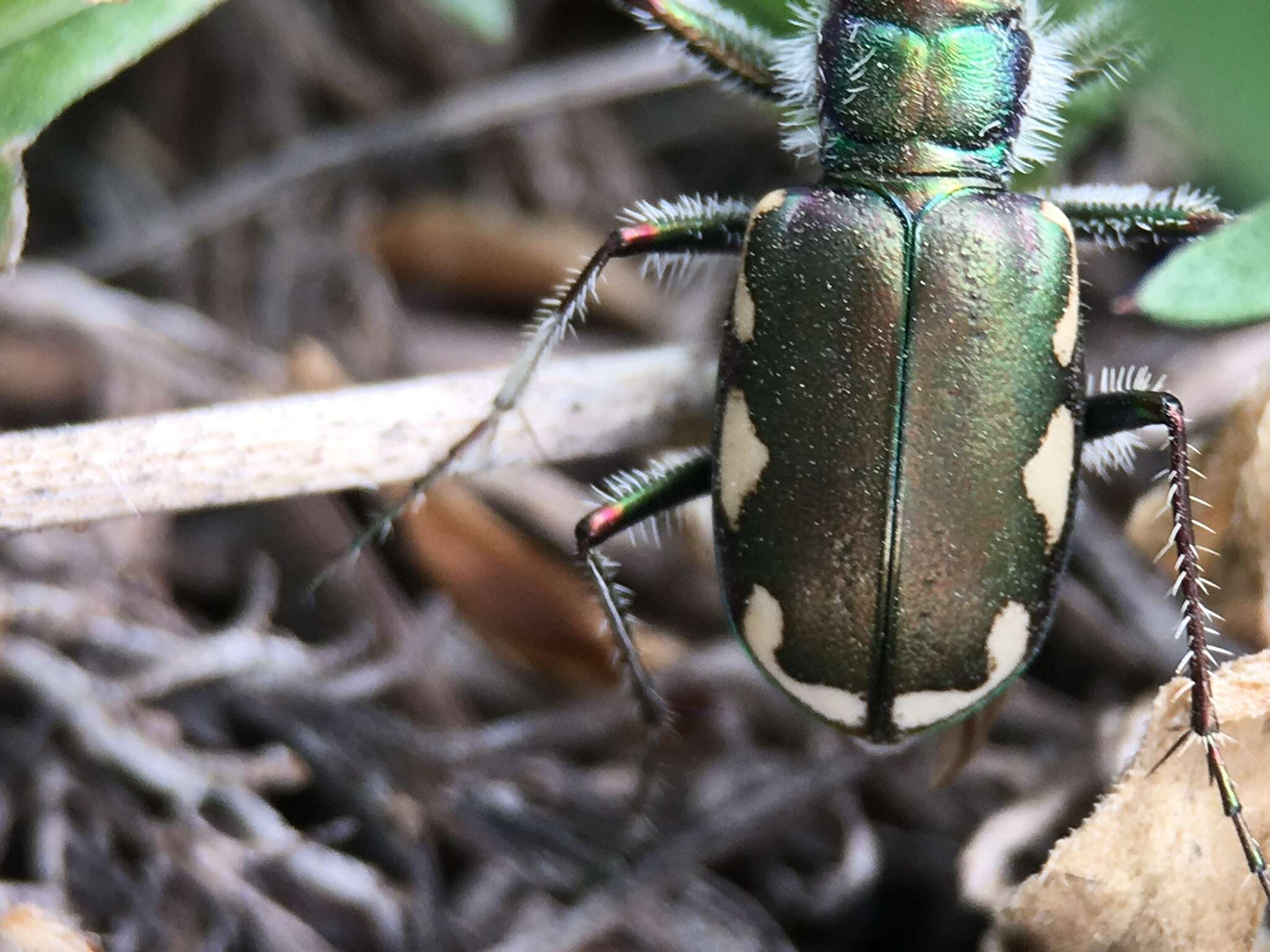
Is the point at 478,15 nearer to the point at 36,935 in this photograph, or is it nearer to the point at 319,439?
the point at 319,439

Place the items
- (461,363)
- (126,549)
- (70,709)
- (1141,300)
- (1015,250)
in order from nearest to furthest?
(1141,300) < (1015,250) < (70,709) < (126,549) < (461,363)

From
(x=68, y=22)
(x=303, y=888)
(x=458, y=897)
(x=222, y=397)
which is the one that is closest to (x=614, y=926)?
(x=458, y=897)

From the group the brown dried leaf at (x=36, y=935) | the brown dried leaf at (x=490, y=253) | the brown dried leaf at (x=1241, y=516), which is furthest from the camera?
the brown dried leaf at (x=490, y=253)

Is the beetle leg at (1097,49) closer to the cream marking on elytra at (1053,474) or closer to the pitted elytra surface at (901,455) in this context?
the pitted elytra surface at (901,455)

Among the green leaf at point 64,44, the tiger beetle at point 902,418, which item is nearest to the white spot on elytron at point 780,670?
the tiger beetle at point 902,418

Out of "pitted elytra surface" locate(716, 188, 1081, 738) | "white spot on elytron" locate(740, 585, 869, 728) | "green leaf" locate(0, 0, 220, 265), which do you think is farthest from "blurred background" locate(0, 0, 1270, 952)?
"green leaf" locate(0, 0, 220, 265)

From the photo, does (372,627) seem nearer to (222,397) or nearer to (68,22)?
(222,397)

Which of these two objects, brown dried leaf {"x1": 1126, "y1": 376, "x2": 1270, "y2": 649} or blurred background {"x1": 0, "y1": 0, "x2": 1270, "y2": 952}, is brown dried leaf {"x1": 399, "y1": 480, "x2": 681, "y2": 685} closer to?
blurred background {"x1": 0, "y1": 0, "x2": 1270, "y2": 952}
